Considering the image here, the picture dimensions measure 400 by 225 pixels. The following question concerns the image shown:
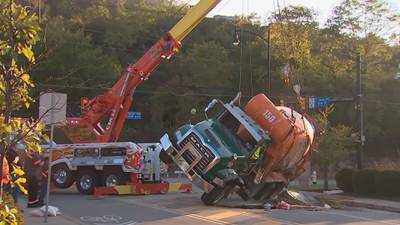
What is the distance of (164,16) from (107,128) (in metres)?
41.2

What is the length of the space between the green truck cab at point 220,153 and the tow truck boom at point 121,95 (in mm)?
4887

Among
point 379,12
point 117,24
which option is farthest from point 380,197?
point 379,12

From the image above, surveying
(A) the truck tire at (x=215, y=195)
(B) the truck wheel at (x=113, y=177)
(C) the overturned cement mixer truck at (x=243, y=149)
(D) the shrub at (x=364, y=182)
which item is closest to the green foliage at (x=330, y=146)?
(D) the shrub at (x=364, y=182)

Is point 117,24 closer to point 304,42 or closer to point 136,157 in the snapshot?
point 304,42

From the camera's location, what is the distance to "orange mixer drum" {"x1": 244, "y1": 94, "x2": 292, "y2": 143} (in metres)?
18.1

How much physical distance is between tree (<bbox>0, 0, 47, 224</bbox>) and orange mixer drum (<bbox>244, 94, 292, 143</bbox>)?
46.2 ft

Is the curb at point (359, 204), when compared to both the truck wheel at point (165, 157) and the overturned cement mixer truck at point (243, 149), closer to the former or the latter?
the overturned cement mixer truck at point (243, 149)

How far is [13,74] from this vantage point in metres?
4.35

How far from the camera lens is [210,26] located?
6488 cm

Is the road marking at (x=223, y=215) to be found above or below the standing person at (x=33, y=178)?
below

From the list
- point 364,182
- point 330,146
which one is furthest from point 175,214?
point 330,146

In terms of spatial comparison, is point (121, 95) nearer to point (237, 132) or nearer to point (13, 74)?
point (237, 132)

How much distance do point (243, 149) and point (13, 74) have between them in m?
14.3

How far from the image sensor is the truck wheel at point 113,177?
69.5 ft
